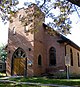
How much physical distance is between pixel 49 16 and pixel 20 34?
398 inches

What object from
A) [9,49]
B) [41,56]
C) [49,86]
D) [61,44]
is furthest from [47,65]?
[49,86]

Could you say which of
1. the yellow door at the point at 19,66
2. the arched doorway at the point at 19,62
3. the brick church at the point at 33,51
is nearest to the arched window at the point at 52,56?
the brick church at the point at 33,51

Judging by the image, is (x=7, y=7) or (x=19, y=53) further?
(x=19, y=53)

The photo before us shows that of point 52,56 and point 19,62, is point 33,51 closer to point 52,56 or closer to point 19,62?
point 19,62

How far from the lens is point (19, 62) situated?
2709 cm

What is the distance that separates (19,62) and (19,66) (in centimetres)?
54

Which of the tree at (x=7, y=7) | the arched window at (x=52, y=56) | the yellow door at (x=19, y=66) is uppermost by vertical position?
the tree at (x=7, y=7)

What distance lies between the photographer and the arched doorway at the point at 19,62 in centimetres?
2656

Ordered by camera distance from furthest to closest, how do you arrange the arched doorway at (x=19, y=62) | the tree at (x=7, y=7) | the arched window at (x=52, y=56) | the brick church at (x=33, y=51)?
the arched window at (x=52, y=56), the arched doorway at (x=19, y=62), the brick church at (x=33, y=51), the tree at (x=7, y=7)

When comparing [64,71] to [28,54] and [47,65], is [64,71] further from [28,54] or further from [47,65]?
[28,54]

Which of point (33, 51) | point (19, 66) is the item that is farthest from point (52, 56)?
point (19, 66)

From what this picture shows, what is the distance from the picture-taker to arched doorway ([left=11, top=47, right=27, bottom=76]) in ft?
87.1

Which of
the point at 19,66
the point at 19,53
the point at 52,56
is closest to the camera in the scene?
the point at 19,66

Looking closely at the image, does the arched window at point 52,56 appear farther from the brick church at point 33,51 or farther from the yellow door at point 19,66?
the yellow door at point 19,66
